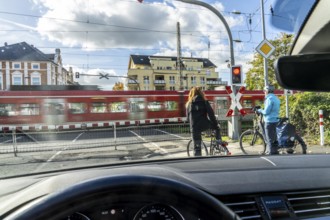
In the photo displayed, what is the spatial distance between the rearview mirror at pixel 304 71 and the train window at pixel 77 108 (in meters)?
21.3

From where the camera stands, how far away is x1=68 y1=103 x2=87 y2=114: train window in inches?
854

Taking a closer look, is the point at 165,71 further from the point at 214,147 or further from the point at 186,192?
the point at 186,192

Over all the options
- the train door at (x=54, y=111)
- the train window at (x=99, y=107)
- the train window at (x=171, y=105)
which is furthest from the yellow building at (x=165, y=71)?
Answer: the train door at (x=54, y=111)

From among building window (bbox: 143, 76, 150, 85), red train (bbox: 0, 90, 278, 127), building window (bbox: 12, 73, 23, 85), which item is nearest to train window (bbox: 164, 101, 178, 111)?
red train (bbox: 0, 90, 278, 127)

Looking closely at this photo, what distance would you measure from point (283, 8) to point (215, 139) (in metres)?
5.63

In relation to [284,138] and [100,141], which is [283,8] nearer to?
[284,138]

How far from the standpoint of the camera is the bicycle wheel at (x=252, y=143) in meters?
8.00

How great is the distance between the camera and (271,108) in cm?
717

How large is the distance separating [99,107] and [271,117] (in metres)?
16.8

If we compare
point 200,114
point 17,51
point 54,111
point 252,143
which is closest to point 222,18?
point 252,143

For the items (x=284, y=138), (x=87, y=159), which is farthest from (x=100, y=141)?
(x=284, y=138)

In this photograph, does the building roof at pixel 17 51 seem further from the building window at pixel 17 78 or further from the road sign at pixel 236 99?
the road sign at pixel 236 99

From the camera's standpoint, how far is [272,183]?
66.2 inches

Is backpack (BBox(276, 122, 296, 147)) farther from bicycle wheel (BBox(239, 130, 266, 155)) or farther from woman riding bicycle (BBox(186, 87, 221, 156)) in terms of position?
woman riding bicycle (BBox(186, 87, 221, 156))
